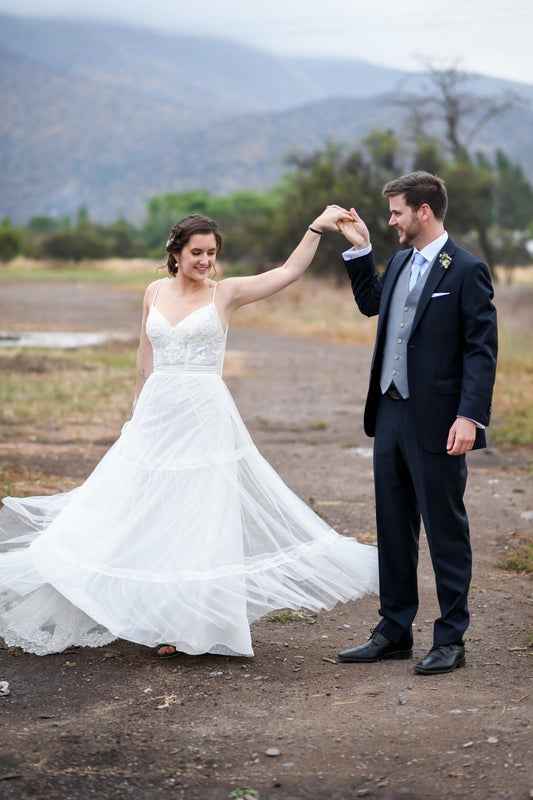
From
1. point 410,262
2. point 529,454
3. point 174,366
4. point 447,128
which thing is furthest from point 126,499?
point 447,128

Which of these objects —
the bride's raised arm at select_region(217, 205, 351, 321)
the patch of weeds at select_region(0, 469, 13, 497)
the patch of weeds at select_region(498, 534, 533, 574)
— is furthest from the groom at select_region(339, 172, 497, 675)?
the patch of weeds at select_region(0, 469, 13, 497)

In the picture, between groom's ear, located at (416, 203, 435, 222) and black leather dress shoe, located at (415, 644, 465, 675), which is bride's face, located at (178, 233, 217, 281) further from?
black leather dress shoe, located at (415, 644, 465, 675)

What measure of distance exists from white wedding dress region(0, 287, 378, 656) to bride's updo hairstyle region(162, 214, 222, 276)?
33 centimetres

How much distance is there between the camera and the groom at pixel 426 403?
15.6 ft

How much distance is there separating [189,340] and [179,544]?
1046mm

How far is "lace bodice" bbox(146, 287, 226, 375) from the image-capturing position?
5.32 metres

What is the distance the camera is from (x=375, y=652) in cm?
515

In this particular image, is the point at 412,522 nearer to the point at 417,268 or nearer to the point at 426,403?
the point at 426,403

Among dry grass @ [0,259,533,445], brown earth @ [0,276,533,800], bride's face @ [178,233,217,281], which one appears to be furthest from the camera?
dry grass @ [0,259,533,445]

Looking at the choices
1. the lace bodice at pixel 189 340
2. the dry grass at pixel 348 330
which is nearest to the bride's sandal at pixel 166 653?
the lace bodice at pixel 189 340

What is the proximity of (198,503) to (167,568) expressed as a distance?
361 mm

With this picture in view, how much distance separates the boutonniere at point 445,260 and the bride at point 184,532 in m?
0.64

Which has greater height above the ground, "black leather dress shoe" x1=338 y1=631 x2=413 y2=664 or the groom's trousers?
the groom's trousers

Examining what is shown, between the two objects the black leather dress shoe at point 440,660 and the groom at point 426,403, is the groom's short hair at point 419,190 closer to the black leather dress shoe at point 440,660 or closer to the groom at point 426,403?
the groom at point 426,403
